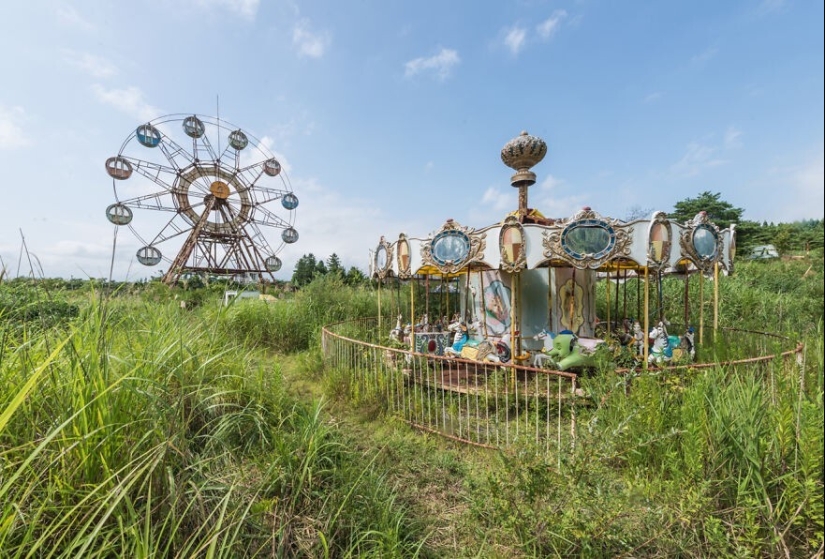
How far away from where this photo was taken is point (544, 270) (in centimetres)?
707

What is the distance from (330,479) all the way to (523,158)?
21.9 ft

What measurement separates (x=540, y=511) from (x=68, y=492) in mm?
2639

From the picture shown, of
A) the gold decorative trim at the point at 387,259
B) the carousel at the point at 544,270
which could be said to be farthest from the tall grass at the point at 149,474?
the gold decorative trim at the point at 387,259

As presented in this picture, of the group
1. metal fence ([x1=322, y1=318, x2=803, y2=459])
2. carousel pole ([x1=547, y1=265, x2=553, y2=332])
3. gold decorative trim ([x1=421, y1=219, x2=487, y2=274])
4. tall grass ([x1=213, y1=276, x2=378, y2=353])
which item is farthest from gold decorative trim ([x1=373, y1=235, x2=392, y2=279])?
carousel pole ([x1=547, y1=265, x2=553, y2=332])

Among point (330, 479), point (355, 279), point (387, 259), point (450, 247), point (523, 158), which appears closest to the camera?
point (330, 479)

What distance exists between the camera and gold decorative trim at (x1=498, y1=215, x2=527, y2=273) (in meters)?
5.18

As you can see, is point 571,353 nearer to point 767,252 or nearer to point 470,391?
point 470,391

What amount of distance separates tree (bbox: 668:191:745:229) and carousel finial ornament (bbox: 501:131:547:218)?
2.68 m

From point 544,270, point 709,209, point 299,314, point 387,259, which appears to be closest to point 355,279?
point 299,314

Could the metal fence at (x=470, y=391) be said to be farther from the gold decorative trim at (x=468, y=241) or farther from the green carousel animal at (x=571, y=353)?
the gold decorative trim at (x=468, y=241)

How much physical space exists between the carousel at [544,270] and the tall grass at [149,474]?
80.2 inches

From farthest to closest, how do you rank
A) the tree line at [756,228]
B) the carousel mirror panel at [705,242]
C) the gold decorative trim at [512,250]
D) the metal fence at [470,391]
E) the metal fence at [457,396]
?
the carousel mirror panel at [705,242] < the gold decorative trim at [512,250] < the metal fence at [457,396] < the metal fence at [470,391] < the tree line at [756,228]

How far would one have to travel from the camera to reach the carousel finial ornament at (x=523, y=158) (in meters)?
6.84

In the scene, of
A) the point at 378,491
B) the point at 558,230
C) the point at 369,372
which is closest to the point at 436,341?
the point at 369,372
